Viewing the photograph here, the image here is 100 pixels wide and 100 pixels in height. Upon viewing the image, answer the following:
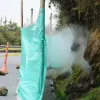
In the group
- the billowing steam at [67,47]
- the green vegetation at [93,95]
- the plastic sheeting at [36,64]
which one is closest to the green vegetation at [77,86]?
the green vegetation at [93,95]

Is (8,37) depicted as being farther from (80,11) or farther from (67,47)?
(80,11)

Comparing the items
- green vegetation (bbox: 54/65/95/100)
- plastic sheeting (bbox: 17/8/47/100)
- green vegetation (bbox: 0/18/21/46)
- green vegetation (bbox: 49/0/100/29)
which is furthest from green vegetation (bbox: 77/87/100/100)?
green vegetation (bbox: 0/18/21/46)

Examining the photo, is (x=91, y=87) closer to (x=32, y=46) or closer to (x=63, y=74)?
(x=32, y=46)

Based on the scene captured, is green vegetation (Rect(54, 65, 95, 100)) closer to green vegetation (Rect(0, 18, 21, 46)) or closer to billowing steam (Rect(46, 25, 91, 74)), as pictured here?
billowing steam (Rect(46, 25, 91, 74))

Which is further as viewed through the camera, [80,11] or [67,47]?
[67,47]

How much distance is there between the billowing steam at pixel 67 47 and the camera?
11.4 meters

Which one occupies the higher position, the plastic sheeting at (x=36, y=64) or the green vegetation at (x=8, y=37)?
the plastic sheeting at (x=36, y=64)

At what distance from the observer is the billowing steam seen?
37.5ft

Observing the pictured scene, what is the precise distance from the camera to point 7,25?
233 ft

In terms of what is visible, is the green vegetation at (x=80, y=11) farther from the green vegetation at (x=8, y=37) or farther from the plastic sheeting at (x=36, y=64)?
the green vegetation at (x=8, y=37)

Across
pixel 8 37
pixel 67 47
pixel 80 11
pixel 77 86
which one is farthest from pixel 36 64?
pixel 8 37

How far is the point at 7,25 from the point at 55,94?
60.5m

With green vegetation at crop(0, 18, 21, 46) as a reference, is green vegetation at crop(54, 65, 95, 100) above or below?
above

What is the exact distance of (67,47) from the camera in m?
13.3
